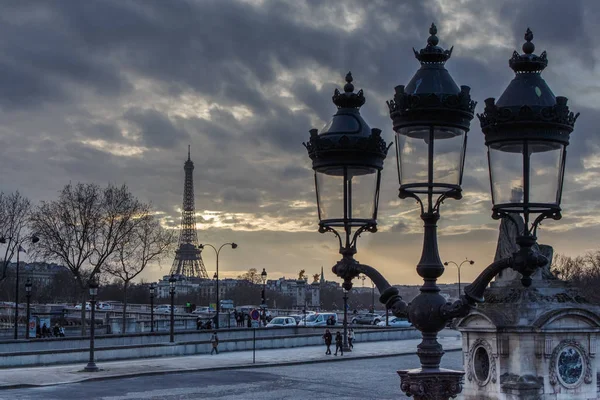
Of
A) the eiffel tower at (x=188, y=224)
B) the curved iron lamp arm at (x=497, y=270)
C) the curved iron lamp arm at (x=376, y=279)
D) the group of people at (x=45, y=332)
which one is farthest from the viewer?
the eiffel tower at (x=188, y=224)

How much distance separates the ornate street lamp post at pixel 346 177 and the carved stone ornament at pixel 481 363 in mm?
9828

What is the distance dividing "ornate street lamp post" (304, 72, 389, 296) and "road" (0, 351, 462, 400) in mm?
19899

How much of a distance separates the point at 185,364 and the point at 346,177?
1293 inches

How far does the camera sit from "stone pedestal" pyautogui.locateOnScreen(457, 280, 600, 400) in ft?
55.1

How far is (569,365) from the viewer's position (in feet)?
55.9

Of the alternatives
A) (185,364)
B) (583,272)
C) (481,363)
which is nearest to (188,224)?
(583,272)

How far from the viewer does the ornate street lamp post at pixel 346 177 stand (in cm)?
818

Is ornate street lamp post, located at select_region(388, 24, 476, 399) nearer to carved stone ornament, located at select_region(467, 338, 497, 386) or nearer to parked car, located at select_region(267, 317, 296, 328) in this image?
carved stone ornament, located at select_region(467, 338, 497, 386)

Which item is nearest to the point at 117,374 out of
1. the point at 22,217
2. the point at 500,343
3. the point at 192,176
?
the point at 500,343

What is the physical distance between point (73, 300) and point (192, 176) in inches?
1339

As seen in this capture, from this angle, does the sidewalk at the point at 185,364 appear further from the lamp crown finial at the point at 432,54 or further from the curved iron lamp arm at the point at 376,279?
the lamp crown finial at the point at 432,54

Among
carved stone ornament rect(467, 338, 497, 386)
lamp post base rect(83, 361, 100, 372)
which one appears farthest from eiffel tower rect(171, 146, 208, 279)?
carved stone ornament rect(467, 338, 497, 386)

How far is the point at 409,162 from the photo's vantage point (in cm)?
743

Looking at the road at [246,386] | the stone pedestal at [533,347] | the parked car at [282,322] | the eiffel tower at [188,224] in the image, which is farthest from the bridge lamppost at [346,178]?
the eiffel tower at [188,224]
